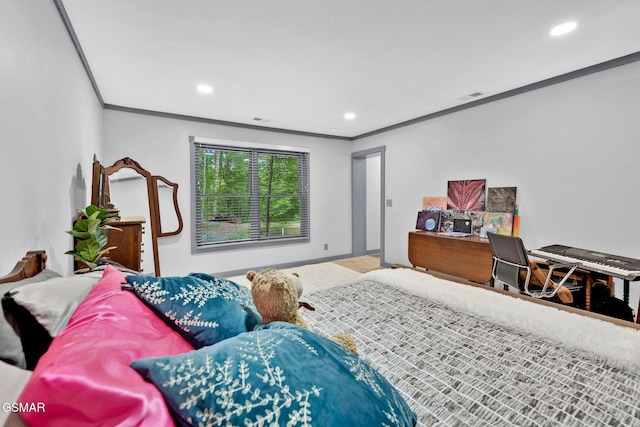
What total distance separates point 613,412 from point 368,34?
2.37 meters

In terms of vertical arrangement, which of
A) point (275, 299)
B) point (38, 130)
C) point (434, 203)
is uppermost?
point (38, 130)

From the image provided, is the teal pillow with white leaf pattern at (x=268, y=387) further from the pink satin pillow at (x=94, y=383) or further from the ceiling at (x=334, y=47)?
the ceiling at (x=334, y=47)

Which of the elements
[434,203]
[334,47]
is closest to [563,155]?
[434,203]

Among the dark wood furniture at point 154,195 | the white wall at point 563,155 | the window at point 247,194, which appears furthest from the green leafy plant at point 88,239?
the white wall at point 563,155

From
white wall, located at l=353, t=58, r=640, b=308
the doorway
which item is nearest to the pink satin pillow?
white wall, located at l=353, t=58, r=640, b=308

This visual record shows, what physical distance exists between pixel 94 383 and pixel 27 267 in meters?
1.01

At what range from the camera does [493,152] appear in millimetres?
3506

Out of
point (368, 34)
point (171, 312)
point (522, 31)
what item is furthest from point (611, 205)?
point (171, 312)

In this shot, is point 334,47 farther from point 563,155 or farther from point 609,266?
point 609,266

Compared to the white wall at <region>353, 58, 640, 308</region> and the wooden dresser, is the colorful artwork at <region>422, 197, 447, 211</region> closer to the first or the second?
the white wall at <region>353, 58, 640, 308</region>

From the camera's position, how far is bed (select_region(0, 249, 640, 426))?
1.65 feet

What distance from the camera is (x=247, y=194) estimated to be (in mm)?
4715

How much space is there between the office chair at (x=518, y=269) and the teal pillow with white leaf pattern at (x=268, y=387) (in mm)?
2455

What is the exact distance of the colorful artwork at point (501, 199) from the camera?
3316 mm
